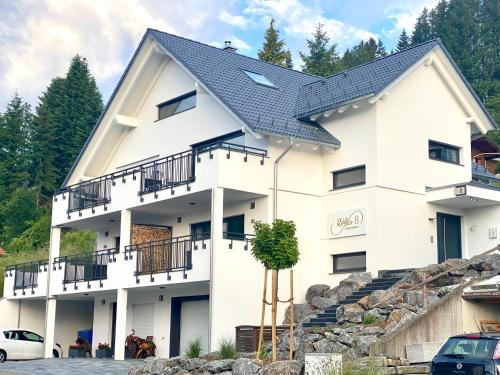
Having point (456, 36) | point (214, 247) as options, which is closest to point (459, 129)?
point (214, 247)

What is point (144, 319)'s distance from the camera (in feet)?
97.8

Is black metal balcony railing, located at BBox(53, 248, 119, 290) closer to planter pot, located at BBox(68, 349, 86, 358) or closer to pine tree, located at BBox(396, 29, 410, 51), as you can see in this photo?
planter pot, located at BBox(68, 349, 86, 358)

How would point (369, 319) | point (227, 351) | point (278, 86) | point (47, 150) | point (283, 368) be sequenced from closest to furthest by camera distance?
point (283, 368) → point (369, 319) → point (227, 351) → point (278, 86) → point (47, 150)

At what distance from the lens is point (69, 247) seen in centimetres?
4897

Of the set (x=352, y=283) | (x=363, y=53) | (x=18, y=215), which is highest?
(x=363, y=53)

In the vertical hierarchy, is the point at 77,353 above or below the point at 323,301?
below

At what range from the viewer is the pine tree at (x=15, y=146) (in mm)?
63594

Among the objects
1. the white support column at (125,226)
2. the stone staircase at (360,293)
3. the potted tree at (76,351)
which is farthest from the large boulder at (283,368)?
the potted tree at (76,351)

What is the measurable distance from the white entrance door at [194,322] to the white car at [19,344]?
6.54 metres

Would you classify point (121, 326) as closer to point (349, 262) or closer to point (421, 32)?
point (349, 262)

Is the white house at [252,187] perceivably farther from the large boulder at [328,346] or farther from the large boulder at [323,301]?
the large boulder at [328,346]

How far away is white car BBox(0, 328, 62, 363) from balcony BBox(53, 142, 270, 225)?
4715 mm

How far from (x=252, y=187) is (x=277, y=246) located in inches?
254

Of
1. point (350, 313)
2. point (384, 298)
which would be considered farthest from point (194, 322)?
point (384, 298)
